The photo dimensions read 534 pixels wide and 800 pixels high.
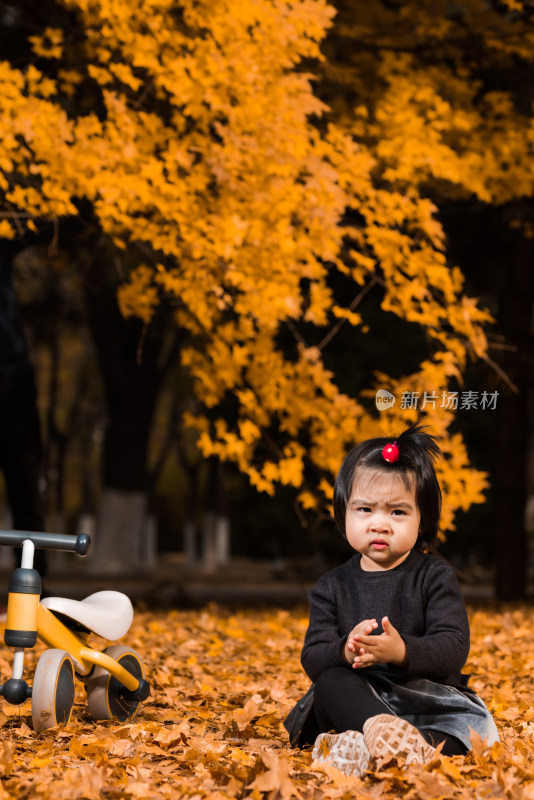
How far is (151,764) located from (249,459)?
4065 mm

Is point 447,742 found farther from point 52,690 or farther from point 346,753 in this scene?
point 52,690

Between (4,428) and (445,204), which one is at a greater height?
(445,204)

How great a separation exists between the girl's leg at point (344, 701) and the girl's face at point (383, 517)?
419 millimetres

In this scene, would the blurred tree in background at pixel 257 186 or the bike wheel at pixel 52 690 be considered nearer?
the bike wheel at pixel 52 690

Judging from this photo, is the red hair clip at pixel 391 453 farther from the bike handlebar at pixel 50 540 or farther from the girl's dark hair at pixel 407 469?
the bike handlebar at pixel 50 540

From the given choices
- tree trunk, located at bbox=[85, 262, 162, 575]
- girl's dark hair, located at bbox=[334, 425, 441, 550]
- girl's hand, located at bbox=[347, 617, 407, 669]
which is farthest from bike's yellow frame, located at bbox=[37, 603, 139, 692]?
tree trunk, located at bbox=[85, 262, 162, 575]

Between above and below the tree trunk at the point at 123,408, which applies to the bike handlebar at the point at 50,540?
below

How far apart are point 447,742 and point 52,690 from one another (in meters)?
1.50

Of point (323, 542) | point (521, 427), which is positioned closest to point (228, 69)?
point (521, 427)

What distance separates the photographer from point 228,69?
6781 millimetres

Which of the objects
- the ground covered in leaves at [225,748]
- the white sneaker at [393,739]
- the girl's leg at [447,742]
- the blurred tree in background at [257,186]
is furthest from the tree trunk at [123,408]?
the white sneaker at [393,739]

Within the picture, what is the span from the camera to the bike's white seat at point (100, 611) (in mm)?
4070

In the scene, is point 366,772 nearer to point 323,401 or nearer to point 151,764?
point 151,764

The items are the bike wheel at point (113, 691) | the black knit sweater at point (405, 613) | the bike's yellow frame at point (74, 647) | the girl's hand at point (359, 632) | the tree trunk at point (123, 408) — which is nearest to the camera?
the girl's hand at point (359, 632)
